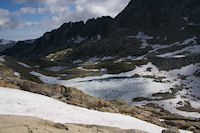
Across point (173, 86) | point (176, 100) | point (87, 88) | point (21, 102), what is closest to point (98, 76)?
point (87, 88)

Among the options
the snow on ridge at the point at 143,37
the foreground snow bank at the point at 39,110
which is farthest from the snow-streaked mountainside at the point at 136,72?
the snow on ridge at the point at 143,37

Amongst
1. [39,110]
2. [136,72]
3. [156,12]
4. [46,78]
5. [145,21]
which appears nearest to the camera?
[39,110]

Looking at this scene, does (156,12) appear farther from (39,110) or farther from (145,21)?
(39,110)

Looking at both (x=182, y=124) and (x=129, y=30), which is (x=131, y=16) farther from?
(x=182, y=124)

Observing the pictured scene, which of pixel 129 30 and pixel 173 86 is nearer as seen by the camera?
pixel 173 86

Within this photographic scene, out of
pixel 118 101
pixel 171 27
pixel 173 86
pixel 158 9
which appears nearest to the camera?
pixel 118 101

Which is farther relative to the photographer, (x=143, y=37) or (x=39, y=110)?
(x=143, y=37)

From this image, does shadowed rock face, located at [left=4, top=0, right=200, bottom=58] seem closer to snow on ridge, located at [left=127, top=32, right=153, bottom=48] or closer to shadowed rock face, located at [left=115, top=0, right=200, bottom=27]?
shadowed rock face, located at [left=115, top=0, right=200, bottom=27]

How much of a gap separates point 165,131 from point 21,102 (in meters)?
9.84

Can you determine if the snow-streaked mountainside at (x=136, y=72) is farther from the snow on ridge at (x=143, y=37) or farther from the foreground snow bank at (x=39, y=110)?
the snow on ridge at (x=143, y=37)

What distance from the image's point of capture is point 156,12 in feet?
452

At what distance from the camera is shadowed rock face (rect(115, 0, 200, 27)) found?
124188 millimetres

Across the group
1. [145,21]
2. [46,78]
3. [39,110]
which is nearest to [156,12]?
[145,21]

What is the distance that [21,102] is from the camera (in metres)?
12.4
